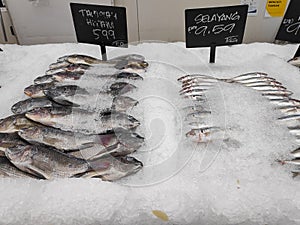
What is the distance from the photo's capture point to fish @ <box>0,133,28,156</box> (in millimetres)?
1051

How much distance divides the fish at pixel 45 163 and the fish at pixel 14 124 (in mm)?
151

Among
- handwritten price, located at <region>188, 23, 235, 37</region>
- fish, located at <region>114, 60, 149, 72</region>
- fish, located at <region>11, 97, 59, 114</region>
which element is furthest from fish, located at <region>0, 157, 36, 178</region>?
handwritten price, located at <region>188, 23, 235, 37</region>

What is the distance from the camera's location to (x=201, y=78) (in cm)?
140

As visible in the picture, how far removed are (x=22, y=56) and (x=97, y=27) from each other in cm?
64

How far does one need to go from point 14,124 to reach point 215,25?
1024 mm

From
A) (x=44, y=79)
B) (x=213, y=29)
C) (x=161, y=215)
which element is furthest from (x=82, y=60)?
(x=161, y=215)

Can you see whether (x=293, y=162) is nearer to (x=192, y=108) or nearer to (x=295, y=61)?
(x=192, y=108)

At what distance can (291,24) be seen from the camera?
1.49 metres

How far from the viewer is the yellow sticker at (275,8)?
71.1 inches

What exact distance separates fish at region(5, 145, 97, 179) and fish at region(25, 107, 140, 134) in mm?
144

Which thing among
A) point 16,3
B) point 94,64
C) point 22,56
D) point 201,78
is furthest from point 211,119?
point 16,3

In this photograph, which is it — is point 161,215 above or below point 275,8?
below

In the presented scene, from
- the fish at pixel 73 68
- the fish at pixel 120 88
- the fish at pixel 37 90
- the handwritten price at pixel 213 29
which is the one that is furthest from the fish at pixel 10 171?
the handwritten price at pixel 213 29

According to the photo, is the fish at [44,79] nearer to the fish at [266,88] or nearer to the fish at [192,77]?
the fish at [192,77]
